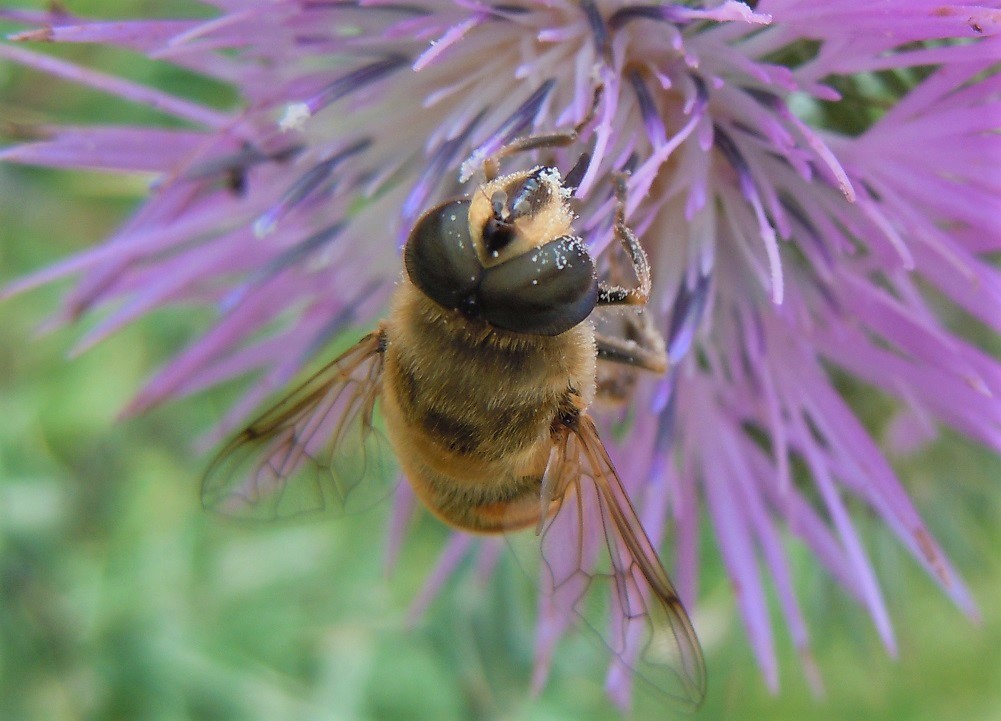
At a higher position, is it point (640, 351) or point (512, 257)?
point (512, 257)

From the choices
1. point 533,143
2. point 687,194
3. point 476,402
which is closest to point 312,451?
point 476,402

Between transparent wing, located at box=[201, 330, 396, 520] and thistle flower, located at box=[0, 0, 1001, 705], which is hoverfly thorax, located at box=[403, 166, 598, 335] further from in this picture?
transparent wing, located at box=[201, 330, 396, 520]

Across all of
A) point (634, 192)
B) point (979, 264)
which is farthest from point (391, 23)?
point (979, 264)

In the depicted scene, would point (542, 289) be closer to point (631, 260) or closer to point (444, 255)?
point (444, 255)

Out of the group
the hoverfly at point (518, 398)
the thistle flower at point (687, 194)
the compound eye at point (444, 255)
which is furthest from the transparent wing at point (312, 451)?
the compound eye at point (444, 255)

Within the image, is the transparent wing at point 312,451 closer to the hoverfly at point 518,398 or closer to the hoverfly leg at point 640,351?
the hoverfly at point 518,398

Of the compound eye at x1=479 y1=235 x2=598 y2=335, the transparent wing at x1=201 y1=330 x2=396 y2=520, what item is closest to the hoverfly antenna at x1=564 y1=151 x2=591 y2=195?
the compound eye at x1=479 y1=235 x2=598 y2=335

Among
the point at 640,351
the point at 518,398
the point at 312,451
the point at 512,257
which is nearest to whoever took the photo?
the point at 512,257
